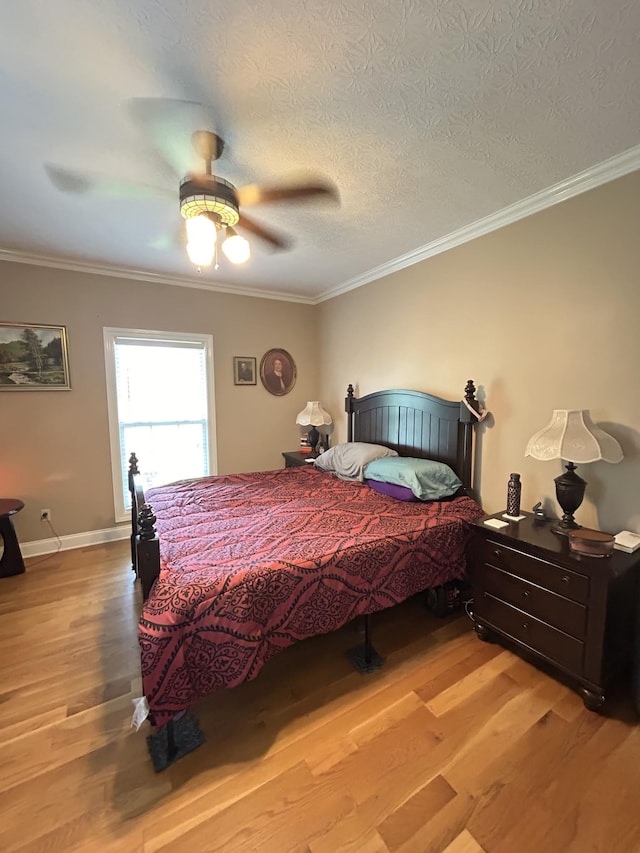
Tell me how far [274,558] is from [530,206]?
8.44 ft

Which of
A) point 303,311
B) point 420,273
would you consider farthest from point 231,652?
point 303,311

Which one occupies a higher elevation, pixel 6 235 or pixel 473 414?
pixel 6 235

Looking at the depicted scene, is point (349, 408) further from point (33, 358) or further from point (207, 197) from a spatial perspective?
point (33, 358)

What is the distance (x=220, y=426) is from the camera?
4.09 meters

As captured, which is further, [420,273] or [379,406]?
[379,406]

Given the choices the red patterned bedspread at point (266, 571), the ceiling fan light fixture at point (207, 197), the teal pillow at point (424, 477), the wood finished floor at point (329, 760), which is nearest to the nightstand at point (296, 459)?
the red patterned bedspread at point (266, 571)

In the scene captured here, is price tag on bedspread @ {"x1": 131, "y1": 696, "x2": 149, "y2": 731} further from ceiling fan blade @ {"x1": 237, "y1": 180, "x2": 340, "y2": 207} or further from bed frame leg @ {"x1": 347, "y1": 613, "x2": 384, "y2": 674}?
ceiling fan blade @ {"x1": 237, "y1": 180, "x2": 340, "y2": 207}

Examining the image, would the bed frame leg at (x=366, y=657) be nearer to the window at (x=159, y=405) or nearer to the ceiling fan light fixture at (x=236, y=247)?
the ceiling fan light fixture at (x=236, y=247)

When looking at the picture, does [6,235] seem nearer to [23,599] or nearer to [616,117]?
[23,599]

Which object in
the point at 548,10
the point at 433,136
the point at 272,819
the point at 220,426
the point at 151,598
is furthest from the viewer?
the point at 220,426

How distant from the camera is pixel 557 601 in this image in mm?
1798

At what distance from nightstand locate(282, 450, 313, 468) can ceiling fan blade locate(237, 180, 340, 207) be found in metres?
2.45

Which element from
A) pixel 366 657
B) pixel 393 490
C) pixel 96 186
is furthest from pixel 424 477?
pixel 96 186

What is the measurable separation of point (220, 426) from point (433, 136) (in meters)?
3.19
